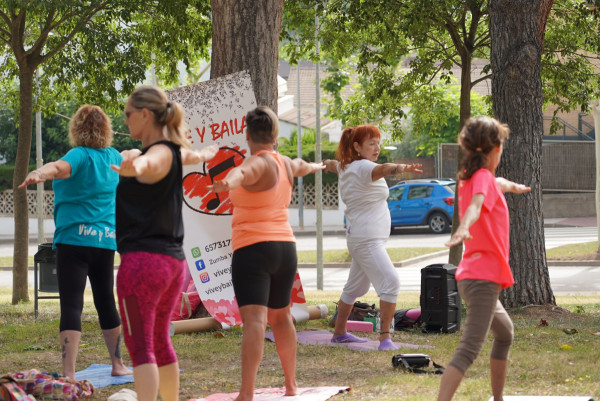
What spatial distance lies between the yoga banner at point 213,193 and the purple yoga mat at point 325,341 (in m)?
0.73

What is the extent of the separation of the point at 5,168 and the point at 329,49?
84.5 ft

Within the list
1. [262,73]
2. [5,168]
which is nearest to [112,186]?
[262,73]

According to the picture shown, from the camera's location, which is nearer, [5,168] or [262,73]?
[262,73]

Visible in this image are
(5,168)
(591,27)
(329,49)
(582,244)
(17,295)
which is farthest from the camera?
(5,168)

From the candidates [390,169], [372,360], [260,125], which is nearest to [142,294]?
[260,125]

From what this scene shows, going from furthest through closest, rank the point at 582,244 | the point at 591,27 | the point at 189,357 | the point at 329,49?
1. the point at 582,244
2. the point at 329,49
3. the point at 591,27
4. the point at 189,357

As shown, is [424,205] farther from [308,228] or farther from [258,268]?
[258,268]

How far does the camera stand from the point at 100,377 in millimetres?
6266

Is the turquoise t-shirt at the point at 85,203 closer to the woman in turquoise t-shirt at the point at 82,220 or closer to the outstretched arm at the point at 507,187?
the woman in turquoise t-shirt at the point at 82,220

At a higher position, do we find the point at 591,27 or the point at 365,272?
the point at 591,27

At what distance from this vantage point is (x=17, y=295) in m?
12.8

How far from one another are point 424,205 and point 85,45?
19.2 metres

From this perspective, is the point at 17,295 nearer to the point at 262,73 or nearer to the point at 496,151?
the point at 262,73

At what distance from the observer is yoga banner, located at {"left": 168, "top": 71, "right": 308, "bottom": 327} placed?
335 inches
